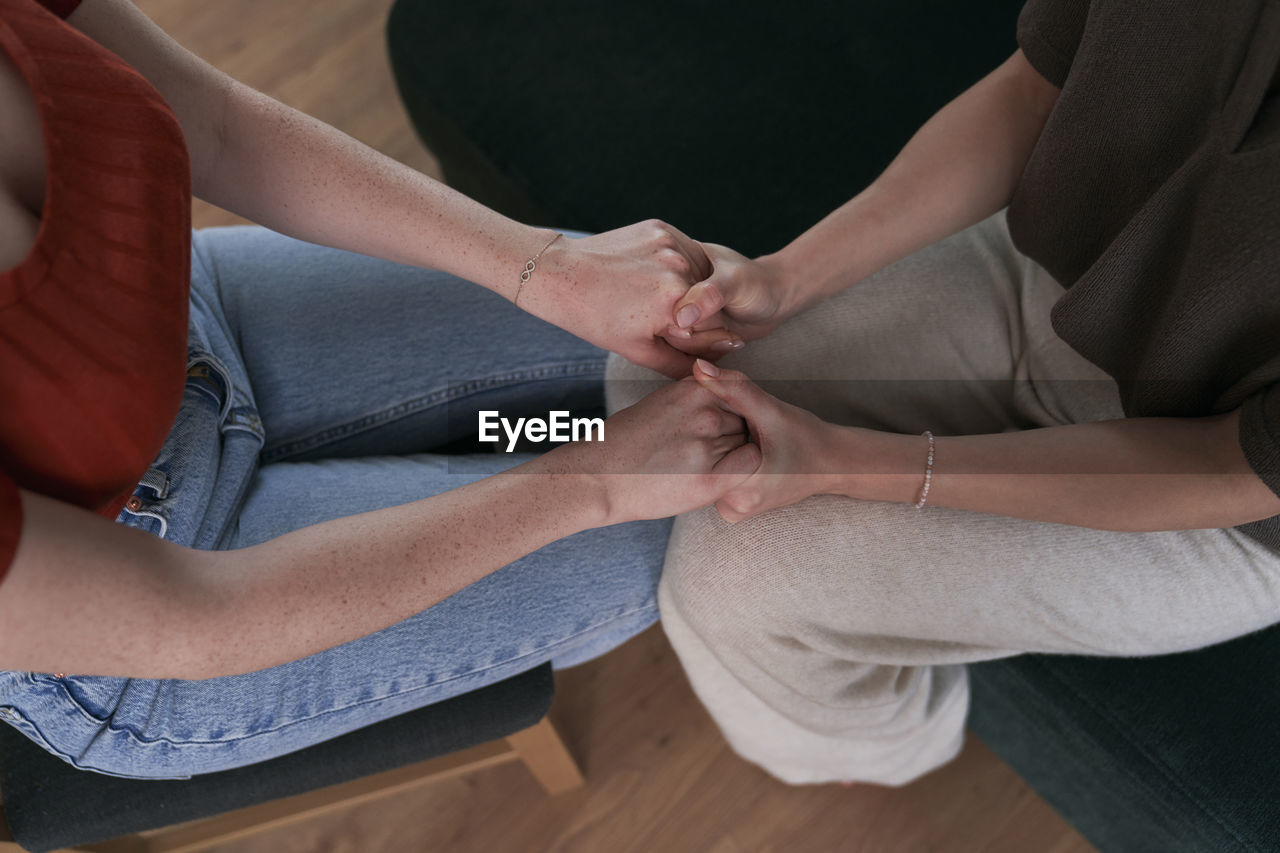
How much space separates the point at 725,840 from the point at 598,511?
71 cm

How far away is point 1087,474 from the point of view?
0.79m

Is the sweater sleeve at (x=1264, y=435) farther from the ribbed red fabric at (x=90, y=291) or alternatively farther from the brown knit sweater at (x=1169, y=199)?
the ribbed red fabric at (x=90, y=291)

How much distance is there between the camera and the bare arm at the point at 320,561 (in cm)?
58

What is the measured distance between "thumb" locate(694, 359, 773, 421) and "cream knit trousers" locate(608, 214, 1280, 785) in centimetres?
11

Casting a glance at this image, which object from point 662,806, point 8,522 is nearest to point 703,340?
point 8,522

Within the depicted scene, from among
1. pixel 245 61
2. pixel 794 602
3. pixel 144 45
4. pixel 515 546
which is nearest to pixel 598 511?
pixel 515 546

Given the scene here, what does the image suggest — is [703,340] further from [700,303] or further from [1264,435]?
[1264,435]

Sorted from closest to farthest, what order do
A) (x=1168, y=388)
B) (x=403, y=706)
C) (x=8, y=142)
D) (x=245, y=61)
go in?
(x=8, y=142) < (x=1168, y=388) < (x=403, y=706) < (x=245, y=61)

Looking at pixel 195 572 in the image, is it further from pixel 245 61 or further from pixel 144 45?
pixel 245 61

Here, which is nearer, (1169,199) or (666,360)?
(1169,199)

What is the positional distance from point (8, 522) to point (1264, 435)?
855 mm

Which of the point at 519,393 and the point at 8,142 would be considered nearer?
the point at 8,142

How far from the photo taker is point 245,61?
2.01 m

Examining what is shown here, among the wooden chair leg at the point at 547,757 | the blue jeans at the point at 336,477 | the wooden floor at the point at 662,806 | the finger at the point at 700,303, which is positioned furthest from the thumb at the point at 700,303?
the wooden floor at the point at 662,806
